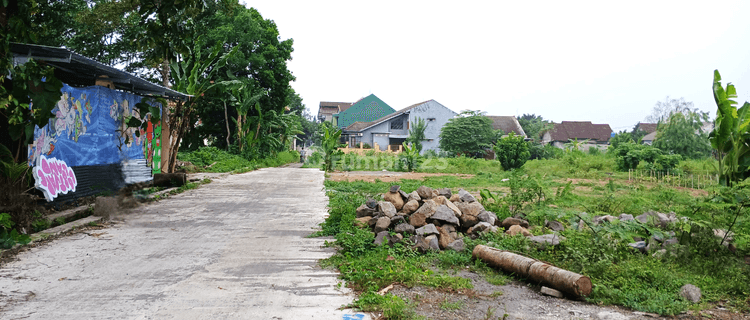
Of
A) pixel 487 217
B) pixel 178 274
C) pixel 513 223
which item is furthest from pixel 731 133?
pixel 178 274

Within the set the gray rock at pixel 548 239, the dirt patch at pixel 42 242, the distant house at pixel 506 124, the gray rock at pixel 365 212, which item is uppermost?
the distant house at pixel 506 124

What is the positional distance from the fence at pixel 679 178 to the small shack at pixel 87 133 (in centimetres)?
1797

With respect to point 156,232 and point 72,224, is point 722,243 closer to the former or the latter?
point 156,232

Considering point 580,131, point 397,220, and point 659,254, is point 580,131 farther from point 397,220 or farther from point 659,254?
point 397,220

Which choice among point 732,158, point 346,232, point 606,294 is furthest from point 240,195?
point 732,158

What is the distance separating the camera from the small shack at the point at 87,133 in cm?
709

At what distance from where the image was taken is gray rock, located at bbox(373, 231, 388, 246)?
19.8 ft

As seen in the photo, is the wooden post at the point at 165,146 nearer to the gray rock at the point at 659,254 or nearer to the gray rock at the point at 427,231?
the gray rock at the point at 427,231

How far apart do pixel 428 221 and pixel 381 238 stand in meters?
1.07

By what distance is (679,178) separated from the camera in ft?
55.5

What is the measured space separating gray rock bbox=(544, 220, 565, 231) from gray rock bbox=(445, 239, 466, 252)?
2073mm

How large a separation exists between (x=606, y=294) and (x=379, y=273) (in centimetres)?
234

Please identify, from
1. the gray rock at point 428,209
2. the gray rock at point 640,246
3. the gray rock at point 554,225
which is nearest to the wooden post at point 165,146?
the gray rock at point 428,209

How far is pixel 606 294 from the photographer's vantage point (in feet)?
14.4
